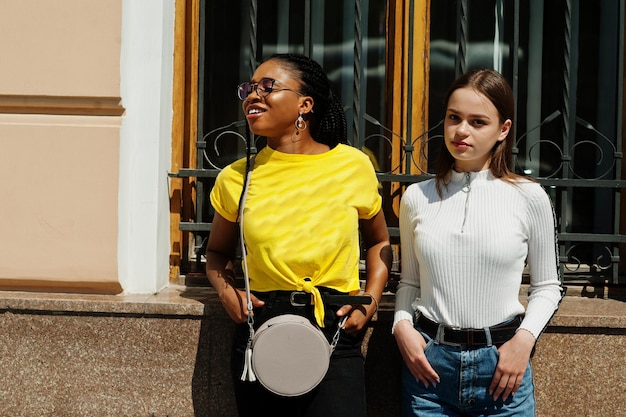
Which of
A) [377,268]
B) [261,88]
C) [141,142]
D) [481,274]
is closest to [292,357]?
[377,268]

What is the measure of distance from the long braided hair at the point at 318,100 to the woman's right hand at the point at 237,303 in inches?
24.1

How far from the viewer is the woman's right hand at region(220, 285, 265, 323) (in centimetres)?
278

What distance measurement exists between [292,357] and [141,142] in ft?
4.67

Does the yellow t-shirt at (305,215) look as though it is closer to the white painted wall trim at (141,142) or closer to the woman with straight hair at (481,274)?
the woman with straight hair at (481,274)

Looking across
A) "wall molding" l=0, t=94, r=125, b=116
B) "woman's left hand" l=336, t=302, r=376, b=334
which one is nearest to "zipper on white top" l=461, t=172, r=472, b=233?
"woman's left hand" l=336, t=302, r=376, b=334

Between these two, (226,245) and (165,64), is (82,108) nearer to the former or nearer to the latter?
(165,64)

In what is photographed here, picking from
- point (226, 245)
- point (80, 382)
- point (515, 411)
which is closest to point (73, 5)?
point (226, 245)

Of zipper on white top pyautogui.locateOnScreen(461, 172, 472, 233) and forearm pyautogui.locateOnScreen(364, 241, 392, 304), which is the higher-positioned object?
zipper on white top pyautogui.locateOnScreen(461, 172, 472, 233)

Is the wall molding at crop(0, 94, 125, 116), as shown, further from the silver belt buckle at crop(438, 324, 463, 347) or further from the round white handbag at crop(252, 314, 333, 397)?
the silver belt buckle at crop(438, 324, 463, 347)

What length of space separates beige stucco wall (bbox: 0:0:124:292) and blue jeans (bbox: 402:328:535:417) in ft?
5.04

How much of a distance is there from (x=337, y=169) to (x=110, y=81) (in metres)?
1.25

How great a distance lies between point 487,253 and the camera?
258 centimetres

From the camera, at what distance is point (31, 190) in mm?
3537

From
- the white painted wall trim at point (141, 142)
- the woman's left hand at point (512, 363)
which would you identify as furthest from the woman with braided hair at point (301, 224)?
the white painted wall trim at point (141, 142)
